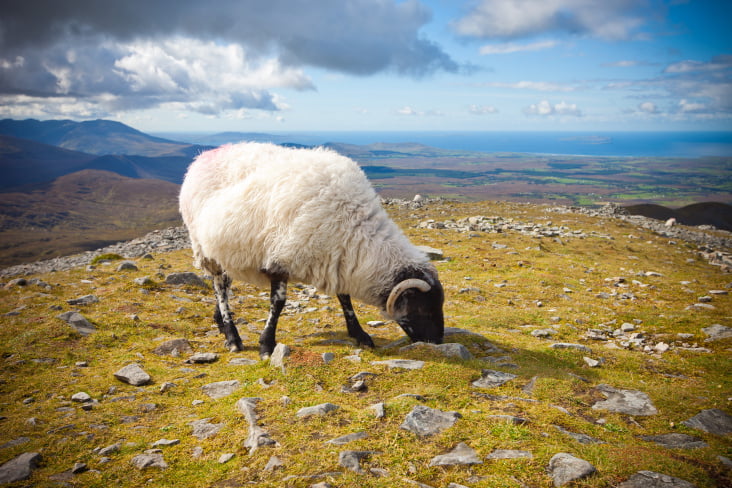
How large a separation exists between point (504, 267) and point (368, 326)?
10.6 metres

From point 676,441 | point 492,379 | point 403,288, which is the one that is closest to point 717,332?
point 676,441

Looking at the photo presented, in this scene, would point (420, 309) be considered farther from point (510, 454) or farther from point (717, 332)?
point (717, 332)

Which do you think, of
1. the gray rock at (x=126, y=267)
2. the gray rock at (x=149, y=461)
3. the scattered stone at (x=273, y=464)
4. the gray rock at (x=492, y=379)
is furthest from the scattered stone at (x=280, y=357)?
the gray rock at (x=126, y=267)

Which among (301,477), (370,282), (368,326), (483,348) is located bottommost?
(368,326)

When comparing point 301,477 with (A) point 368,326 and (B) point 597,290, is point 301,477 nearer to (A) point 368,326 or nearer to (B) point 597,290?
(A) point 368,326

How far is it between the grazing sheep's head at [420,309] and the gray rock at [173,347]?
5.07 meters

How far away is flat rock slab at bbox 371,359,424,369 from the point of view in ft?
23.3

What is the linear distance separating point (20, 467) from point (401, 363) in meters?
5.46

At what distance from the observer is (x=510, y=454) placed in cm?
445

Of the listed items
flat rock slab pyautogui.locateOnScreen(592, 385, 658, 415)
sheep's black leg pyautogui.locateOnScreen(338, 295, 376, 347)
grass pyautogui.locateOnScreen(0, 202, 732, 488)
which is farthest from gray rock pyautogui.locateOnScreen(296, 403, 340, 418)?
flat rock slab pyautogui.locateOnScreen(592, 385, 658, 415)

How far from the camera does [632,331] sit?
11.1 metres

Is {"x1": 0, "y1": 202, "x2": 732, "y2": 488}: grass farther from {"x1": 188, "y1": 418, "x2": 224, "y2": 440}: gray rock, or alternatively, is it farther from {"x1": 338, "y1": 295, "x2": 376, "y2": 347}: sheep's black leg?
{"x1": 338, "y1": 295, "x2": 376, "y2": 347}: sheep's black leg

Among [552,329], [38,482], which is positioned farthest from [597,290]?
[38,482]

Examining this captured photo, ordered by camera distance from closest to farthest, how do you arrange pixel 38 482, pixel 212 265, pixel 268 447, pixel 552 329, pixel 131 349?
pixel 38 482, pixel 268 447, pixel 131 349, pixel 212 265, pixel 552 329
